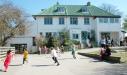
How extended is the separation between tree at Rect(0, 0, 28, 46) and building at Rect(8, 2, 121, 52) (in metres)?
3.21

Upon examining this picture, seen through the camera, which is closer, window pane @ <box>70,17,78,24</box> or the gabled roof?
the gabled roof

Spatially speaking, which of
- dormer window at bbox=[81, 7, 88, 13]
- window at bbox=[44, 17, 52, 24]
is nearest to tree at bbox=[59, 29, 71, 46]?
window at bbox=[44, 17, 52, 24]

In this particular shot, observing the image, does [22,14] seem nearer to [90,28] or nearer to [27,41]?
[27,41]

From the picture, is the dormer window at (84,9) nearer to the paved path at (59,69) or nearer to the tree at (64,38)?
the tree at (64,38)

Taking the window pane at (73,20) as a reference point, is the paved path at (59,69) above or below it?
below

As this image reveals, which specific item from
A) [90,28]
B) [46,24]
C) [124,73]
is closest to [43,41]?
[46,24]

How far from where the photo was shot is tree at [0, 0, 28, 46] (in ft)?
224

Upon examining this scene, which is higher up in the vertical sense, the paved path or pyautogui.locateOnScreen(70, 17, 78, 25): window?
pyautogui.locateOnScreen(70, 17, 78, 25): window

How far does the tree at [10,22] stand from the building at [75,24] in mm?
3208

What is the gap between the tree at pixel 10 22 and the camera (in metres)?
68.2

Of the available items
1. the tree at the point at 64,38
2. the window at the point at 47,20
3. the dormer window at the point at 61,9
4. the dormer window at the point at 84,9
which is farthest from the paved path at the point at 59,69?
the dormer window at the point at 84,9

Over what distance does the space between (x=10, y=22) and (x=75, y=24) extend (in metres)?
14.3

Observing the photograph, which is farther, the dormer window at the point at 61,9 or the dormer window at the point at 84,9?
the dormer window at the point at 84,9

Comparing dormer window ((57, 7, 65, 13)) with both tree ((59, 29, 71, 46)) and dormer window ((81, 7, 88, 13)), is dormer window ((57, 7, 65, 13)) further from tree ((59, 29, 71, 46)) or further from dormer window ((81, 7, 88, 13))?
tree ((59, 29, 71, 46))
